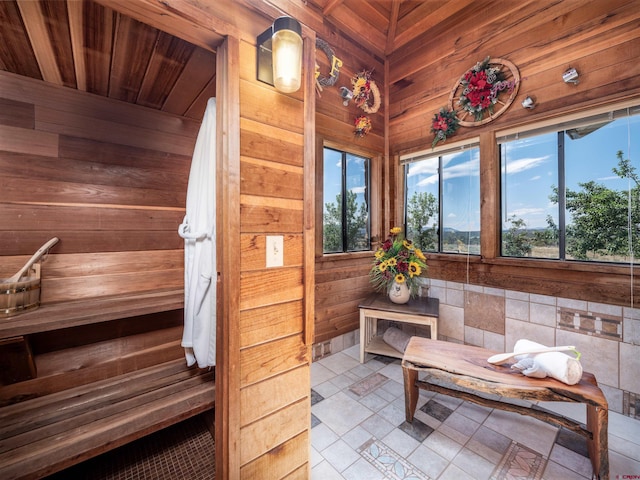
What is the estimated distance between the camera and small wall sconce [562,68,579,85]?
1799 mm

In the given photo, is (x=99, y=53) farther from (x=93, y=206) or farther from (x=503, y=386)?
(x=503, y=386)

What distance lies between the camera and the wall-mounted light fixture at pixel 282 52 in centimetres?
94

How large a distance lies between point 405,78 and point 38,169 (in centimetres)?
320

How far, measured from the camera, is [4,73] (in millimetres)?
1224

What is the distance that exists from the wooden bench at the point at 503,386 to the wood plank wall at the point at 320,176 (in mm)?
962

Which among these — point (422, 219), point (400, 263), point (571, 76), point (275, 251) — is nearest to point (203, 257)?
point (275, 251)

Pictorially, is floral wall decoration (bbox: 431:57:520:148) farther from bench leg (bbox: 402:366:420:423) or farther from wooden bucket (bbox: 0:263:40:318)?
wooden bucket (bbox: 0:263:40:318)

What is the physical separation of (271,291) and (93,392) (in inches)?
44.5

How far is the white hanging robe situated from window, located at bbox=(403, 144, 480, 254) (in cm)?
227

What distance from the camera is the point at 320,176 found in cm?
239

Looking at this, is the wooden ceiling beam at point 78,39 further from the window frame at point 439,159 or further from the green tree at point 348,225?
the window frame at point 439,159

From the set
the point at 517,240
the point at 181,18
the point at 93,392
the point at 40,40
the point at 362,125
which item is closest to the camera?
the point at 181,18

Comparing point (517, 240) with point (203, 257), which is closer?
point (203, 257)

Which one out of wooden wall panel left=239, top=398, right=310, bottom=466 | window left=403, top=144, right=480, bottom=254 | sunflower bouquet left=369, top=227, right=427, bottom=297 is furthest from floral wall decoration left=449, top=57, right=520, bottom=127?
wooden wall panel left=239, top=398, right=310, bottom=466
